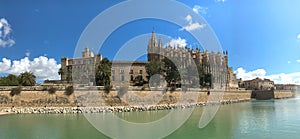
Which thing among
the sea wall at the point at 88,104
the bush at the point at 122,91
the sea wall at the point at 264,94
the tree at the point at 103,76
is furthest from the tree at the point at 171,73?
the sea wall at the point at 264,94

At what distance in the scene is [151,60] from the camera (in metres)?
66.1

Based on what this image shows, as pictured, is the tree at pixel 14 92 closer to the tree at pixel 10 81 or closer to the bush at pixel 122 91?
the tree at pixel 10 81

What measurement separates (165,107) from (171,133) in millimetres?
19133

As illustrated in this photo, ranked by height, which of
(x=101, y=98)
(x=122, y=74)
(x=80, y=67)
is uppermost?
(x=80, y=67)

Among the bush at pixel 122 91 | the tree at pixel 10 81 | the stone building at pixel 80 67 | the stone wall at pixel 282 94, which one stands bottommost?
the stone wall at pixel 282 94

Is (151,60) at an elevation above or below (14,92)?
above

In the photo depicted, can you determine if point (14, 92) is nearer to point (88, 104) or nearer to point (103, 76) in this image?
point (88, 104)

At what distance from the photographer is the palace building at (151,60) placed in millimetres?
57781

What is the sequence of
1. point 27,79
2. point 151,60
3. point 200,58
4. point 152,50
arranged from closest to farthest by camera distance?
point 27,79 < point 151,60 < point 152,50 < point 200,58

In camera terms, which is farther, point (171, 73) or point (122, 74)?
point (122, 74)

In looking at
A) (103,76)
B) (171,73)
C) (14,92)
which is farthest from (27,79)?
(171,73)

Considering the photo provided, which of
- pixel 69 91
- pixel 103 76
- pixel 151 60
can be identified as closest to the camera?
pixel 69 91

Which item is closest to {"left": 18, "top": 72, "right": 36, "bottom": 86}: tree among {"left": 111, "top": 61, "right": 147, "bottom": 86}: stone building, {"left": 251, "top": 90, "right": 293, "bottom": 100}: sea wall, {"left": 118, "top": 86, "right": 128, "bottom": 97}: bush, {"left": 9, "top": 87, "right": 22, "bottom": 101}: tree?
{"left": 9, "top": 87, "right": 22, "bottom": 101}: tree

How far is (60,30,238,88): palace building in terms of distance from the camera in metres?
57.8
